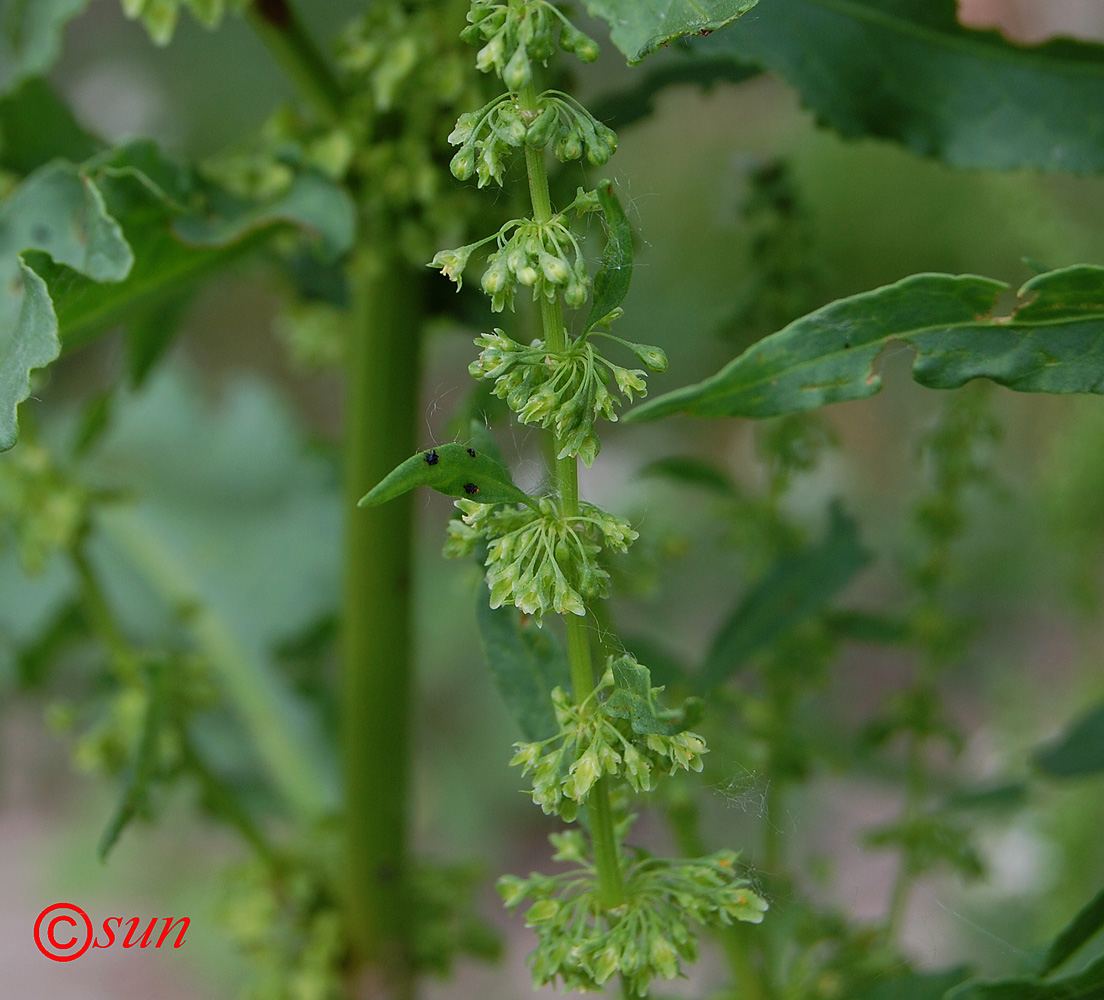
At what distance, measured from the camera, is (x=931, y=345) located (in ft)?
1.28

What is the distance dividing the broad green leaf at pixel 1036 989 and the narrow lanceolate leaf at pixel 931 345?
21cm

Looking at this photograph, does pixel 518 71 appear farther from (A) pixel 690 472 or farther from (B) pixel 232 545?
(B) pixel 232 545

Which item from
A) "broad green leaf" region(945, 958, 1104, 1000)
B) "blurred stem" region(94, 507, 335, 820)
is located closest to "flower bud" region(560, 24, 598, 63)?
"broad green leaf" region(945, 958, 1104, 1000)

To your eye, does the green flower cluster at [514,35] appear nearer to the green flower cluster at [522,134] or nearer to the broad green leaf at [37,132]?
the green flower cluster at [522,134]

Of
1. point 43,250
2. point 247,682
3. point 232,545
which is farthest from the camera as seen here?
point 232,545

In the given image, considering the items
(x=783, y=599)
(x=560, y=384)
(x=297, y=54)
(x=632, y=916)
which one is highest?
(x=297, y=54)

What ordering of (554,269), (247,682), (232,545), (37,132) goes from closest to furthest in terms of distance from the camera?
(554,269), (37,132), (247,682), (232,545)

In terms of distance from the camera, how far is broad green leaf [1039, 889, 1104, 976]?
17.0 inches

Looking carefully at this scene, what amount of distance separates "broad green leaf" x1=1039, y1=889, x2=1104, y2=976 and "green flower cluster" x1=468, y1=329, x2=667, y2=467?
0.26 meters

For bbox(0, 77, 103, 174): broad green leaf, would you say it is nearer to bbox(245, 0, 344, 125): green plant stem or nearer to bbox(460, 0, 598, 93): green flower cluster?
bbox(245, 0, 344, 125): green plant stem

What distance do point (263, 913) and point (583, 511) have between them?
1.43 feet

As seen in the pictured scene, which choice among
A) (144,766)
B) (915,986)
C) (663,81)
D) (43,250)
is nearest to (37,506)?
(144,766)

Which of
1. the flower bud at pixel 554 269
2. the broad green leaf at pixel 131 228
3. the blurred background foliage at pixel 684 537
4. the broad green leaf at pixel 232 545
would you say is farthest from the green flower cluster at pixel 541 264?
the broad green leaf at pixel 232 545

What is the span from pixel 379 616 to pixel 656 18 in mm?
401
